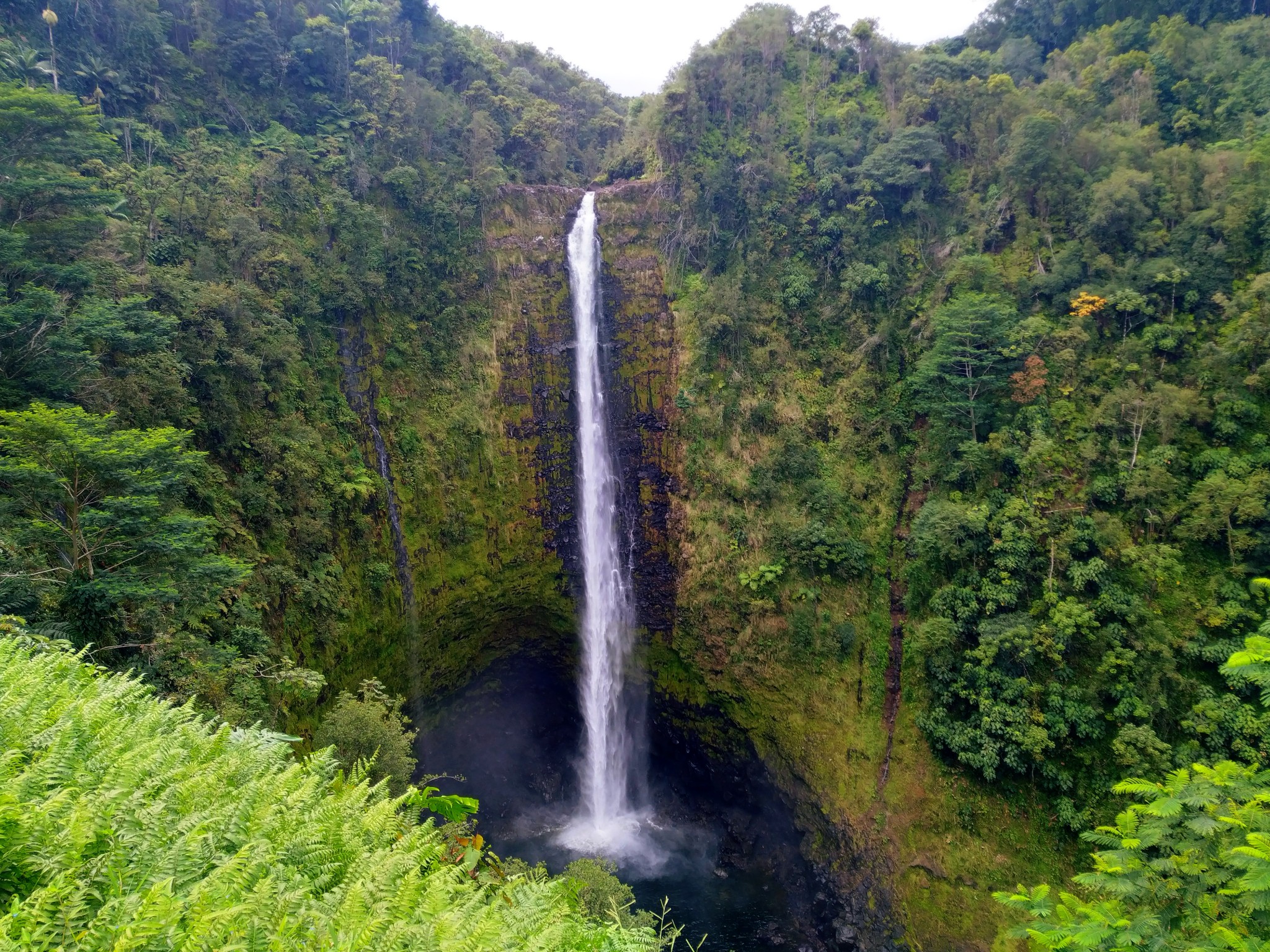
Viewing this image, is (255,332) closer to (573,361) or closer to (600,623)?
(573,361)

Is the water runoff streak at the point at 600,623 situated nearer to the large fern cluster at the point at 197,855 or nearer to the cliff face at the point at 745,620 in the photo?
the cliff face at the point at 745,620

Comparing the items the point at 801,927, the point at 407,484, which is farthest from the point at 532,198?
the point at 801,927

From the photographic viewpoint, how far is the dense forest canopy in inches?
443

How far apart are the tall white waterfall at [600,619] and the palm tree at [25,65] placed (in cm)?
1492

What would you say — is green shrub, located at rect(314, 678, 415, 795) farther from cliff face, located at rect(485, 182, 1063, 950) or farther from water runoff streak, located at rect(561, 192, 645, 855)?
cliff face, located at rect(485, 182, 1063, 950)

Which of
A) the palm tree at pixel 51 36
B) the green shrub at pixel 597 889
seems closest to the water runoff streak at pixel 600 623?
the green shrub at pixel 597 889

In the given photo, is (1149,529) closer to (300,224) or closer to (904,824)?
(904,824)

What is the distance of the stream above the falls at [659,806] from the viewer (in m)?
15.1

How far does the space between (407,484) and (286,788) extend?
576 inches

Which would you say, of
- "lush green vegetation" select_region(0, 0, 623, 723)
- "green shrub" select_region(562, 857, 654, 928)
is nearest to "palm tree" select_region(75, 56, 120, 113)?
"lush green vegetation" select_region(0, 0, 623, 723)

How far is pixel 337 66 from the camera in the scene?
21406 mm

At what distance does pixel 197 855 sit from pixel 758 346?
1911 centimetres

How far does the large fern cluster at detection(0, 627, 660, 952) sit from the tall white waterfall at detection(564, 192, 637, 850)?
1504 cm

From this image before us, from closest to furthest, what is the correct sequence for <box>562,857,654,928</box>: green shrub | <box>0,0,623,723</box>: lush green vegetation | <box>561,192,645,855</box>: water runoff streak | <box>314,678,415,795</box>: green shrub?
<box>0,0,623,723</box>: lush green vegetation < <box>314,678,415,795</box>: green shrub < <box>562,857,654,928</box>: green shrub < <box>561,192,645,855</box>: water runoff streak
